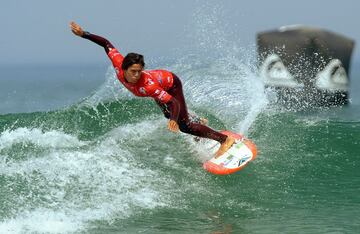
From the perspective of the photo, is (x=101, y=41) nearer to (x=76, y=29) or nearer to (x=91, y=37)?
(x=91, y=37)

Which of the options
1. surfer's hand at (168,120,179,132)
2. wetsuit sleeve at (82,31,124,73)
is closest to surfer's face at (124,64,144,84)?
wetsuit sleeve at (82,31,124,73)

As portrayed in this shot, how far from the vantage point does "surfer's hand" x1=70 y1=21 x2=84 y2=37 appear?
7.07 metres

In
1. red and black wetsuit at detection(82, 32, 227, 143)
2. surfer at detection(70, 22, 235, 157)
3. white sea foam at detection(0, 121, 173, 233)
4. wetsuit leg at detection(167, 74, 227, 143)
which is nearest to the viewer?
white sea foam at detection(0, 121, 173, 233)

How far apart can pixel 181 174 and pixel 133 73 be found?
148 cm

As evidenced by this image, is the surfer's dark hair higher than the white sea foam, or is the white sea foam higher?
the surfer's dark hair

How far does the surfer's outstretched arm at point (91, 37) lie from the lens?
7.08m

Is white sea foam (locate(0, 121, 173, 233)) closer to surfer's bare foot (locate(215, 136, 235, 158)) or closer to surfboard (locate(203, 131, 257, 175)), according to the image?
surfboard (locate(203, 131, 257, 175))

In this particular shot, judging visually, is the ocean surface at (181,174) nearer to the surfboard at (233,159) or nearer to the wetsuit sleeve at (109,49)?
the surfboard at (233,159)

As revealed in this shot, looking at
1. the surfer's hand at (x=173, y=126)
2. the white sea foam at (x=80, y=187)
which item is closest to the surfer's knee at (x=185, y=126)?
the white sea foam at (x=80, y=187)

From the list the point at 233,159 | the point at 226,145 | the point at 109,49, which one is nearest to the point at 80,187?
the point at 109,49

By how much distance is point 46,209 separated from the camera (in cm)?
577

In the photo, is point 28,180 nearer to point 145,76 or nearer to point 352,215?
point 145,76

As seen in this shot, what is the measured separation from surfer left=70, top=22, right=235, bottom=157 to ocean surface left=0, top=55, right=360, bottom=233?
53 cm

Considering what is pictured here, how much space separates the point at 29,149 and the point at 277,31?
8003 mm
